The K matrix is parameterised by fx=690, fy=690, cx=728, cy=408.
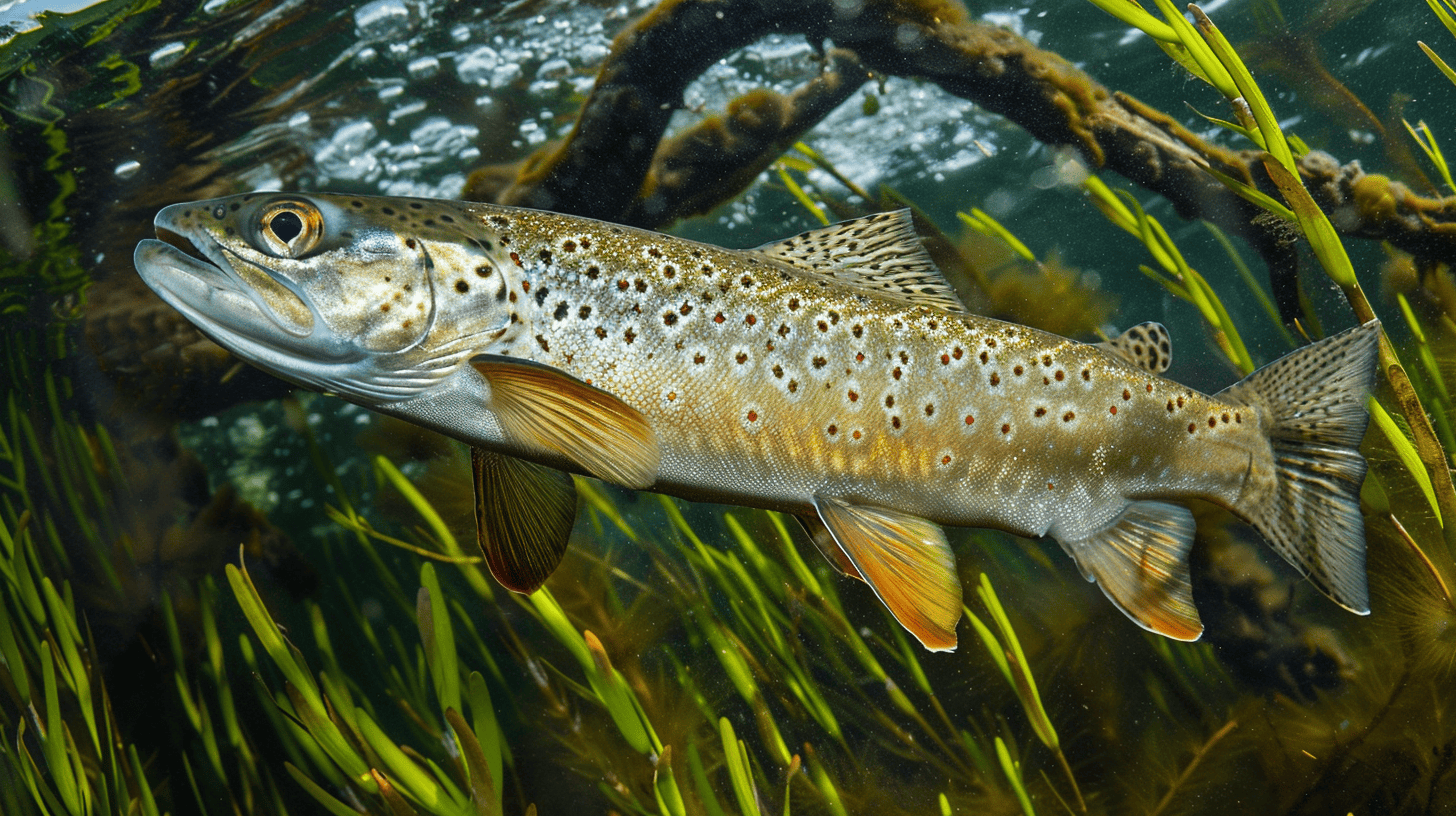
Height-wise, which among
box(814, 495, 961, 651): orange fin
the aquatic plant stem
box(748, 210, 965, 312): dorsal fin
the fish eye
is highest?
the fish eye

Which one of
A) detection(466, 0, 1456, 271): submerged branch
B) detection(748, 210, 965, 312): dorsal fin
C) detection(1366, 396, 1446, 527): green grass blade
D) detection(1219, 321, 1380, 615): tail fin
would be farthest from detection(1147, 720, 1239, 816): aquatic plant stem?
detection(748, 210, 965, 312): dorsal fin

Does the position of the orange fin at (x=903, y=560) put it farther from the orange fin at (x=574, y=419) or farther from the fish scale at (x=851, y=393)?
the orange fin at (x=574, y=419)

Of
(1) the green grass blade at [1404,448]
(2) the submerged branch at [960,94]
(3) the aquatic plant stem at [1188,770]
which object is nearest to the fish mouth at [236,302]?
(2) the submerged branch at [960,94]

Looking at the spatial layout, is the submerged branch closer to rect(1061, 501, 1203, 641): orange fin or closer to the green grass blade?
the green grass blade

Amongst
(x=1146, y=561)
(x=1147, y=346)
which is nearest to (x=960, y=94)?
(x=1147, y=346)

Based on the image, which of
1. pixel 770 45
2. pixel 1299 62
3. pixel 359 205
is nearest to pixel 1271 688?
pixel 359 205

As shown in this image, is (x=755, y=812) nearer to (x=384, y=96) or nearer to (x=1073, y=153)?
(x=1073, y=153)
